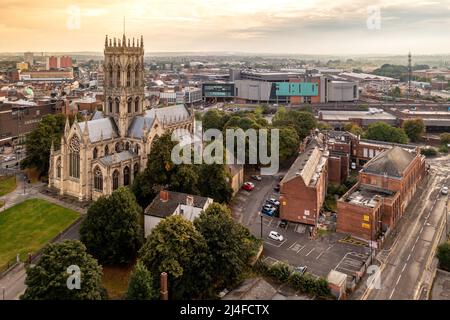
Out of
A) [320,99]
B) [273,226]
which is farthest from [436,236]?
[320,99]

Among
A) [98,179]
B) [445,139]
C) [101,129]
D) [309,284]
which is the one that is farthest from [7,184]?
[445,139]

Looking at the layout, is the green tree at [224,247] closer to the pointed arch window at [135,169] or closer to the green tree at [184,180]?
the green tree at [184,180]

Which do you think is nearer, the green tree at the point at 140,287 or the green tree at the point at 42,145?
the green tree at the point at 140,287

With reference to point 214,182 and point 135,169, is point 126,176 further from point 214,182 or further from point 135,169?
point 214,182

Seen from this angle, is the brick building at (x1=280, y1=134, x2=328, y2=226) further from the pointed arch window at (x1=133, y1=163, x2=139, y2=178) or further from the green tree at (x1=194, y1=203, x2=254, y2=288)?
the pointed arch window at (x1=133, y1=163, x2=139, y2=178)

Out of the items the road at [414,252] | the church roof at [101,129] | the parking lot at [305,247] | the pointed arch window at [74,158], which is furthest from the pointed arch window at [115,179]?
the road at [414,252]

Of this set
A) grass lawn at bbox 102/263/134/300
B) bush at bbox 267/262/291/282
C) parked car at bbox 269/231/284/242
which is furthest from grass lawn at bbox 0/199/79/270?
bush at bbox 267/262/291/282
